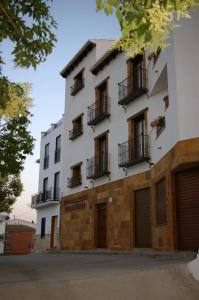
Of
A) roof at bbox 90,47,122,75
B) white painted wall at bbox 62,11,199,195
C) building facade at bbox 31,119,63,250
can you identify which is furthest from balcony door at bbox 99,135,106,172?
building facade at bbox 31,119,63,250

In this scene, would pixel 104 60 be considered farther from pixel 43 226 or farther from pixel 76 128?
pixel 43 226

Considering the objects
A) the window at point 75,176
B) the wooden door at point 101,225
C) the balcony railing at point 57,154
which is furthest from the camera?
the balcony railing at point 57,154

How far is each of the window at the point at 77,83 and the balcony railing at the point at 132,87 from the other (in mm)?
6051

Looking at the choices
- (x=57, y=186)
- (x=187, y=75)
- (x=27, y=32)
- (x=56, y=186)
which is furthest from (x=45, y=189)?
(x=27, y=32)

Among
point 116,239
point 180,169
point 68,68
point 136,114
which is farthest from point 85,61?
point 180,169

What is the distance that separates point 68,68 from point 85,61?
2516 mm

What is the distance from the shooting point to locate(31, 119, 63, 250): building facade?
29641mm

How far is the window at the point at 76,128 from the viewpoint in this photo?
24.8 meters

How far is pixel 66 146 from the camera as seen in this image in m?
26.8

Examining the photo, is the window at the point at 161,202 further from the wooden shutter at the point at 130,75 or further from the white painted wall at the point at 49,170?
the white painted wall at the point at 49,170

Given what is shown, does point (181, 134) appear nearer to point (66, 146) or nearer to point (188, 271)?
point (188, 271)

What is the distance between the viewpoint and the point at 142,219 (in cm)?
1691

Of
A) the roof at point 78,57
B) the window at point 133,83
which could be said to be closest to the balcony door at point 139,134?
the window at point 133,83

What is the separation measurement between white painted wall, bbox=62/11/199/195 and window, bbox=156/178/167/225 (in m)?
1.13
